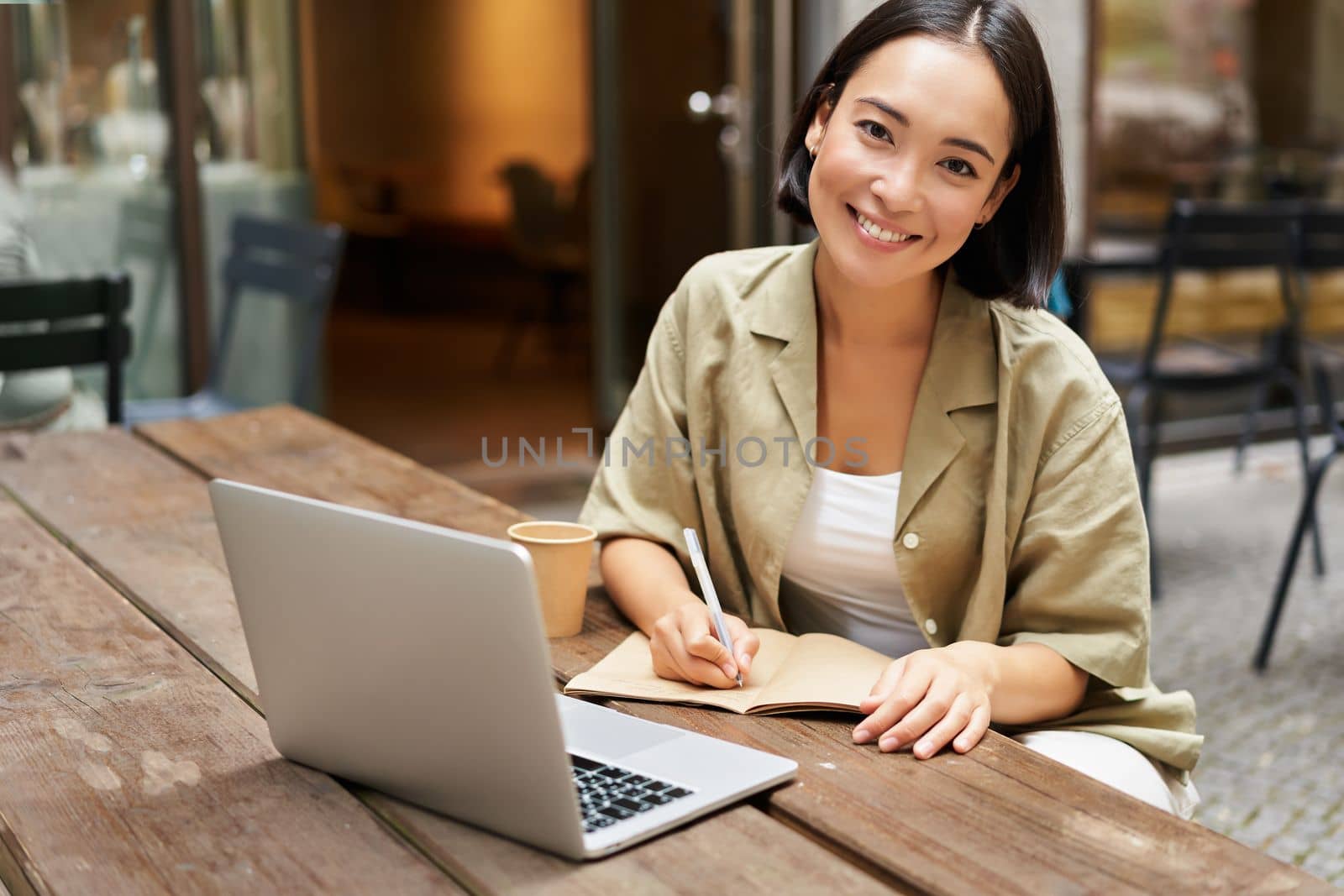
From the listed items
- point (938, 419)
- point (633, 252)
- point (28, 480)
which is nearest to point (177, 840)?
point (938, 419)

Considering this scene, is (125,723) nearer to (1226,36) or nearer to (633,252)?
(633,252)

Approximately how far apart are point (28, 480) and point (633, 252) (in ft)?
9.72

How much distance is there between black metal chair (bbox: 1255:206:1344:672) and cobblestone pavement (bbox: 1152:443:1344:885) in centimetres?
11

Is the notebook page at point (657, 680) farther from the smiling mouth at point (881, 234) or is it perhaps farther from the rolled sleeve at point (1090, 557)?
the smiling mouth at point (881, 234)

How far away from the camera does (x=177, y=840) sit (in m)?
0.93

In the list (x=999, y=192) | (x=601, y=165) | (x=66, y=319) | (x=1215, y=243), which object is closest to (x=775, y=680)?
(x=999, y=192)

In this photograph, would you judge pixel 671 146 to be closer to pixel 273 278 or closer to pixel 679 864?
pixel 273 278

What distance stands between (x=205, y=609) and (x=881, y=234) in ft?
2.42

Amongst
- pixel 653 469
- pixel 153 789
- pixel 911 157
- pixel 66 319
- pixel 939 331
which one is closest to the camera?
pixel 153 789

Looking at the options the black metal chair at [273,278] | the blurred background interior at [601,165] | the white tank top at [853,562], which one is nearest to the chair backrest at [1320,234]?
the blurred background interior at [601,165]

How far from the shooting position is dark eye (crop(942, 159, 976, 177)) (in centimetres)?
129

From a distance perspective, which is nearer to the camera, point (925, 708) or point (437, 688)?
point (437, 688)

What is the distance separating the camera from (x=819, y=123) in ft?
4.80
